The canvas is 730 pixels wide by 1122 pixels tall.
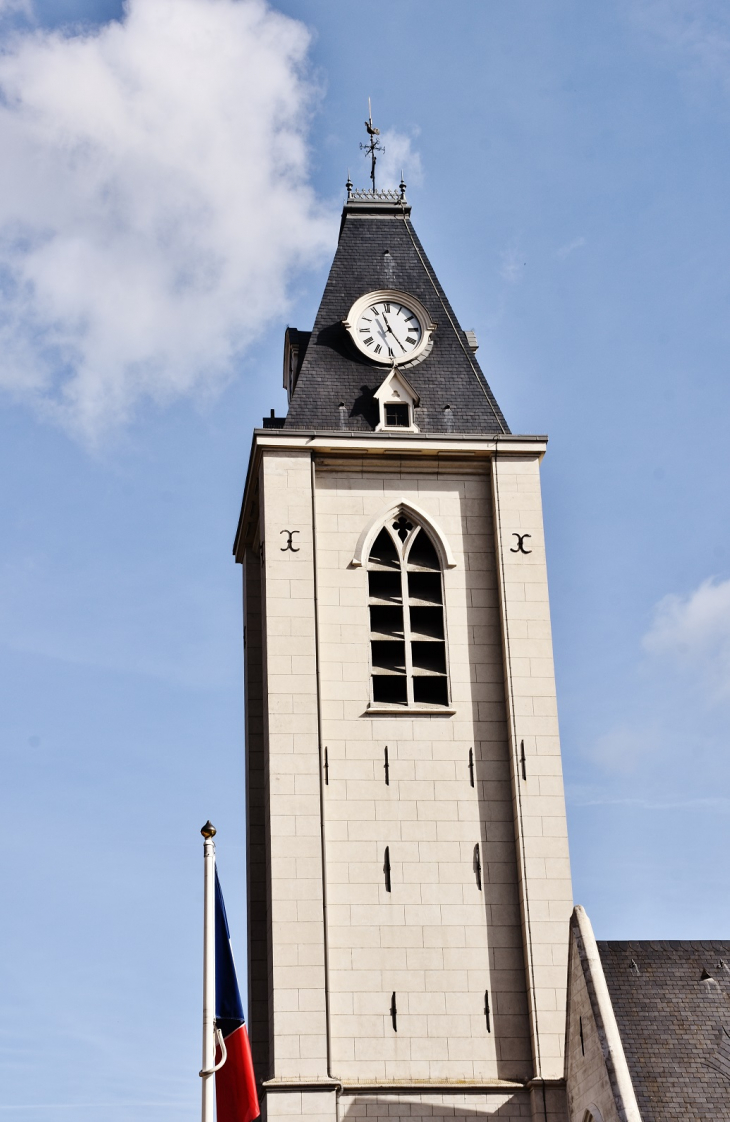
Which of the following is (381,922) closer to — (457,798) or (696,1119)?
(457,798)

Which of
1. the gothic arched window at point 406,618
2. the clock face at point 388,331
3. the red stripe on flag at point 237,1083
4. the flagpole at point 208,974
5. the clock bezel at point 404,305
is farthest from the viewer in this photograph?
the clock face at point 388,331

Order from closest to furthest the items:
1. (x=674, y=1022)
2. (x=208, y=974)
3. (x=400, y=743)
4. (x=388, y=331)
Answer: (x=208, y=974)
(x=674, y=1022)
(x=400, y=743)
(x=388, y=331)

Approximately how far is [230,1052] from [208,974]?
4.46 feet

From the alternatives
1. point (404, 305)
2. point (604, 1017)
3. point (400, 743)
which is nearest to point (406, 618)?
point (400, 743)

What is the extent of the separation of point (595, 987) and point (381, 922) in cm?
562

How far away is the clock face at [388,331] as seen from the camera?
4166 cm

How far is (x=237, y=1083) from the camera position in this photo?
23.8m

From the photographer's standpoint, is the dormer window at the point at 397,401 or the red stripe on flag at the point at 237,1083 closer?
the red stripe on flag at the point at 237,1083

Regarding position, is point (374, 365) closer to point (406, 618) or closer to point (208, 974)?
point (406, 618)

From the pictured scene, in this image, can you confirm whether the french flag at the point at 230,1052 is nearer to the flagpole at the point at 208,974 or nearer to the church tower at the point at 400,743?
the flagpole at the point at 208,974

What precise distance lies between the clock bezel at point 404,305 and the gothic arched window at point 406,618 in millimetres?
4390

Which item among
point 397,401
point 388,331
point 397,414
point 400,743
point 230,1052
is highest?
point 388,331

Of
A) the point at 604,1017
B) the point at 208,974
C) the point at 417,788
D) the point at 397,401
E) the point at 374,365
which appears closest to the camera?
the point at 208,974

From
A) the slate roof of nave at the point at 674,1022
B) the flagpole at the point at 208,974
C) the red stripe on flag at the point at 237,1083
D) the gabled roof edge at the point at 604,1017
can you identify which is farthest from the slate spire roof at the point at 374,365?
the red stripe on flag at the point at 237,1083
